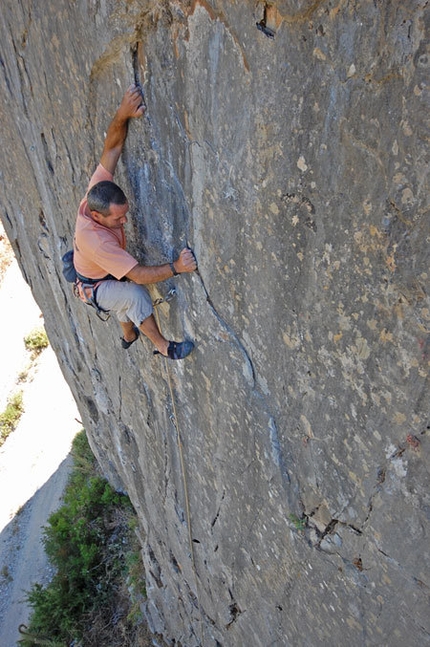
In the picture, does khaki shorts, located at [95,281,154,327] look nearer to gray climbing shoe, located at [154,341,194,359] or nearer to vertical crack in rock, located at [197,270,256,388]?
gray climbing shoe, located at [154,341,194,359]

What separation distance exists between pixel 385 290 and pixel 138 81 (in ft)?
5.83

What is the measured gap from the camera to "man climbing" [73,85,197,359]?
3.01 metres

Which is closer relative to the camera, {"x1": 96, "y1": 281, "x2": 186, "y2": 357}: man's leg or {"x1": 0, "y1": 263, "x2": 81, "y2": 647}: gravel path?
{"x1": 96, "y1": 281, "x2": 186, "y2": 357}: man's leg

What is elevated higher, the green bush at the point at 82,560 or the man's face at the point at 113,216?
the man's face at the point at 113,216

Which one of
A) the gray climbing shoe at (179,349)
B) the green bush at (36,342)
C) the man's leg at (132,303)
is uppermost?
the man's leg at (132,303)

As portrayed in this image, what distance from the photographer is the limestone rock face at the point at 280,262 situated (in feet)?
6.00

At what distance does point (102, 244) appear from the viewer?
3.14 meters

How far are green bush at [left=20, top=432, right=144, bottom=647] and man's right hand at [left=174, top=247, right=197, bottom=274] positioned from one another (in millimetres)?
6369

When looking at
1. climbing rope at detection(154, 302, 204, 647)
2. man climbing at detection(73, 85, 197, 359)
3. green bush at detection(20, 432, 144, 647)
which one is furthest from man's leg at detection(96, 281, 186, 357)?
green bush at detection(20, 432, 144, 647)

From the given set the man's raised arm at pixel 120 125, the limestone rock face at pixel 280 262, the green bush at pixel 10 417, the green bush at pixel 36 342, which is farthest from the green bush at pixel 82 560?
the man's raised arm at pixel 120 125

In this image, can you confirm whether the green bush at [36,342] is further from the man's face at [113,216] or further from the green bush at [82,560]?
the man's face at [113,216]

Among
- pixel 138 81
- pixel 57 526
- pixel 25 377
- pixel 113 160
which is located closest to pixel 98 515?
pixel 57 526

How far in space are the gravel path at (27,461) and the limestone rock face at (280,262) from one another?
233 inches

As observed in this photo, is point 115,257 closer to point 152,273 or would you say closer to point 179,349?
point 152,273
